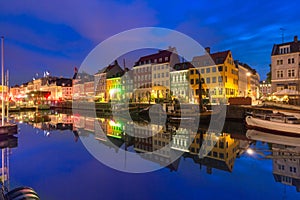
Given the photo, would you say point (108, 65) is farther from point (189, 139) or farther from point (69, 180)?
point (69, 180)

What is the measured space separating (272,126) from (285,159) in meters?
11.3

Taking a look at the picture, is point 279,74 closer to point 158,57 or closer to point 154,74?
point 154,74

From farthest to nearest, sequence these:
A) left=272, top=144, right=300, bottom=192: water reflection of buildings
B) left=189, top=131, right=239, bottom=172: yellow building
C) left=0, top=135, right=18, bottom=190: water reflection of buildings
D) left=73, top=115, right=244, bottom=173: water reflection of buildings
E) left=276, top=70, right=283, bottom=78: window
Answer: left=276, top=70, right=283, bottom=78: window, left=189, top=131, right=239, bottom=172: yellow building, left=73, top=115, right=244, bottom=173: water reflection of buildings, left=0, top=135, right=18, bottom=190: water reflection of buildings, left=272, top=144, right=300, bottom=192: water reflection of buildings

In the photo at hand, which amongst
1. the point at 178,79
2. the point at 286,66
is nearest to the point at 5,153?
the point at 286,66

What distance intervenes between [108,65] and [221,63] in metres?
51.3

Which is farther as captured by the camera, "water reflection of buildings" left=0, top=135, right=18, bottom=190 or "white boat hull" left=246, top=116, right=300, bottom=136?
"white boat hull" left=246, top=116, right=300, bottom=136

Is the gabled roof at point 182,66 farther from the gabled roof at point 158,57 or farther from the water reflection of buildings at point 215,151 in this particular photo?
the water reflection of buildings at point 215,151

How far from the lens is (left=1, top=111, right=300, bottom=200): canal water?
30.5 ft

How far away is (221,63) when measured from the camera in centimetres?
5078

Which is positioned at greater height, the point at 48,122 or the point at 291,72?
the point at 291,72

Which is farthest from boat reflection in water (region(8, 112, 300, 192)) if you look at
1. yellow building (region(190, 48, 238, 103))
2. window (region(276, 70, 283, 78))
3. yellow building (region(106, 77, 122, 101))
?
yellow building (region(106, 77, 122, 101))

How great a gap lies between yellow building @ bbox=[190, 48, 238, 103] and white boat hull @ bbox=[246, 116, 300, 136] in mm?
22721

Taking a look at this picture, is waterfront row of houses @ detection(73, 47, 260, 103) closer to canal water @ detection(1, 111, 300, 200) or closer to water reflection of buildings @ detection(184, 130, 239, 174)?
water reflection of buildings @ detection(184, 130, 239, 174)

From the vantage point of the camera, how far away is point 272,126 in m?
23.9
